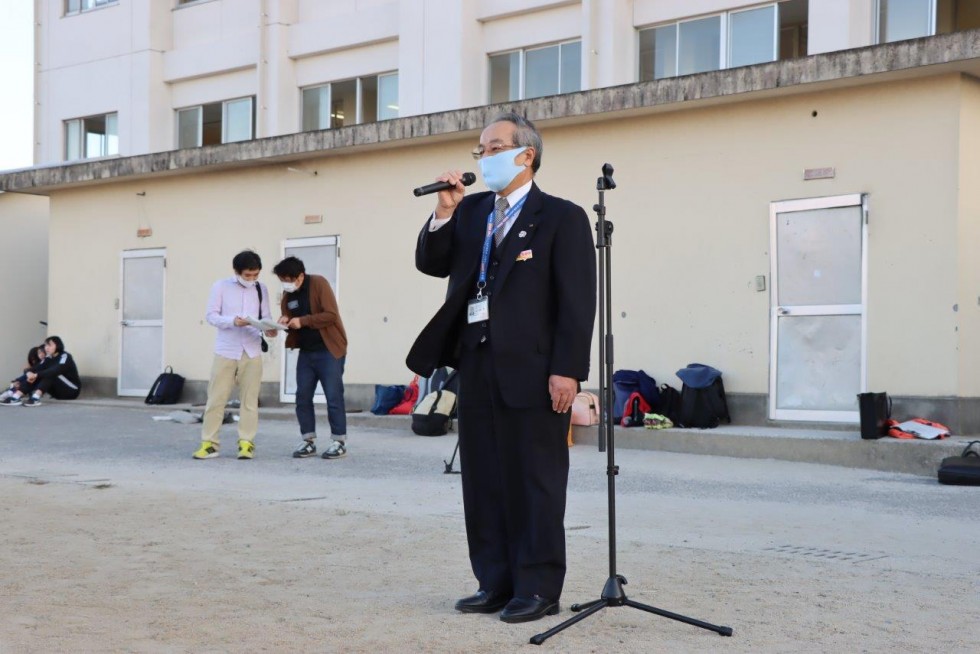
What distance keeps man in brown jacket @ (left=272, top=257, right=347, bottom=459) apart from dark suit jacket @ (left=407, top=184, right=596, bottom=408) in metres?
6.44

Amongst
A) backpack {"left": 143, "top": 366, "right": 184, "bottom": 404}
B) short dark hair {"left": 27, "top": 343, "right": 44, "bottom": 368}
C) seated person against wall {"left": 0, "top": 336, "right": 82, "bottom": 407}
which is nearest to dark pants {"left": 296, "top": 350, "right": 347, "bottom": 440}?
backpack {"left": 143, "top": 366, "right": 184, "bottom": 404}

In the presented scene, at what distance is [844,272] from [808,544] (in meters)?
6.81

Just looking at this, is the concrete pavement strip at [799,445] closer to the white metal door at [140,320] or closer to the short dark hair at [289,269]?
the short dark hair at [289,269]

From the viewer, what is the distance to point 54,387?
21547 millimetres

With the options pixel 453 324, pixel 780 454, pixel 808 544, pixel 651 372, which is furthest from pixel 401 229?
pixel 453 324

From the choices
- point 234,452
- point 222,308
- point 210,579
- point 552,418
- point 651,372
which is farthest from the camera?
point 651,372

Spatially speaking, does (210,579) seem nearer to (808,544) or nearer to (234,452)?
(808,544)

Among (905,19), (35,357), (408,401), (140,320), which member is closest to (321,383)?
(408,401)

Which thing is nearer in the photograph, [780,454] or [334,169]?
[780,454]

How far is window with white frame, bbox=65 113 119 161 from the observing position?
24.7m

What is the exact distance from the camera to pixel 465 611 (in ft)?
16.7

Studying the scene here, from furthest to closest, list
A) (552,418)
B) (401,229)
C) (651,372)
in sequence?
(401,229) → (651,372) → (552,418)

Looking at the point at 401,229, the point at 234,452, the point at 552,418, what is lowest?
the point at 234,452

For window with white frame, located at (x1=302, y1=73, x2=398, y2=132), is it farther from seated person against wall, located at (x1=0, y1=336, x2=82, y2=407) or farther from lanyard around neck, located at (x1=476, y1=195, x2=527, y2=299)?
lanyard around neck, located at (x1=476, y1=195, x2=527, y2=299)
